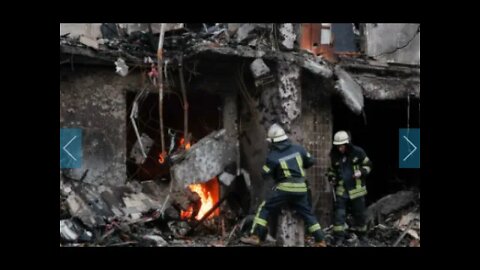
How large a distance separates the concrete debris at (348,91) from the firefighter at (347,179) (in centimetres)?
49

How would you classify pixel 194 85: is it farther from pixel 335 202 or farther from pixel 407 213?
pixel 407 213

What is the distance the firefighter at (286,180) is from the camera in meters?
8.14

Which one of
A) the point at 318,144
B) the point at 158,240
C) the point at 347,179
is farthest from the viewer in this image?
the point at 318,144

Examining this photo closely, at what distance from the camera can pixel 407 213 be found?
10555 millimetres

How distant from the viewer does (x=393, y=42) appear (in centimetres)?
1085

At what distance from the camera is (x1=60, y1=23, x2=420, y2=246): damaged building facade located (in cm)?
903

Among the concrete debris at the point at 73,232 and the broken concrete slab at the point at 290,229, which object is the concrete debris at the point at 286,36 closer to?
the broken concrete slab at the point at 290,229

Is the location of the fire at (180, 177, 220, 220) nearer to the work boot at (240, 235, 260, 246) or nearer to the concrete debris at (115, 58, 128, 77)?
the work boot at (240, 235, 260, 246)

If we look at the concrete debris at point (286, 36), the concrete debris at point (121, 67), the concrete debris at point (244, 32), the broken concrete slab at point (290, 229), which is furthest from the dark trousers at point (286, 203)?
the concrete debris at point (121, 67)

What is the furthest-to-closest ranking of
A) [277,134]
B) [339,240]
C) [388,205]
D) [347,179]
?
1. [388,205]
2. [347,179]
3. [339,240]
4. [277,134]

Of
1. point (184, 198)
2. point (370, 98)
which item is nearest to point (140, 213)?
point (184, 198)

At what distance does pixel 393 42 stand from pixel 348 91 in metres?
2.02

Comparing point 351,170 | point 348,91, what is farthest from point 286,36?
point 351,170

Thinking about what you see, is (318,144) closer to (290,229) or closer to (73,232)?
(290,229)
